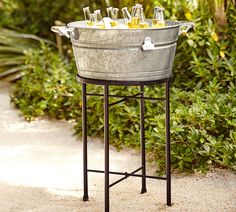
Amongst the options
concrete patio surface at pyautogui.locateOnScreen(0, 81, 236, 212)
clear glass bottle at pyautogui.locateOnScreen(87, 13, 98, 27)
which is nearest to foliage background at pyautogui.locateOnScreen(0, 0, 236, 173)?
concrete patio surface at pyautogui.locateOnScreen(0, 81, 236, 212)

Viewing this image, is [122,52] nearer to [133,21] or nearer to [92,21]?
[133,21]

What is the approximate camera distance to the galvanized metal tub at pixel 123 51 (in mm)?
3506

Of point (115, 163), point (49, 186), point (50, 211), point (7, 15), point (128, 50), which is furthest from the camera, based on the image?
point (7, 15)

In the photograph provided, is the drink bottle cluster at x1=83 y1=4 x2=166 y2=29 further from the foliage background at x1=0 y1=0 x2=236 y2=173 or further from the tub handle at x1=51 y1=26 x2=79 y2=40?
the foliage background at x1=0 y1=0 x2=236 y2=173

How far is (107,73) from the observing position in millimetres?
3584

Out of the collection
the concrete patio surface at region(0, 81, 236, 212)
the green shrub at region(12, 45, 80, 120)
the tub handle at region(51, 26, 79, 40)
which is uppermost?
the tub handle at region(51, 26, 79, 40)

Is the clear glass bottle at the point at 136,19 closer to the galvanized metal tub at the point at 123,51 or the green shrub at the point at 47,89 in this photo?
the galvanized metal tub at the point at 123,51

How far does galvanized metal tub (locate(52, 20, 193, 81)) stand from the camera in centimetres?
351

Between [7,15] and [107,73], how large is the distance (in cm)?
468

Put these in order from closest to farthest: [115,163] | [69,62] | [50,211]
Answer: [50,211] → [115,163] → [69,62]

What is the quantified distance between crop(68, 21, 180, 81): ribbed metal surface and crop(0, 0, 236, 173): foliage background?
36.1 inches

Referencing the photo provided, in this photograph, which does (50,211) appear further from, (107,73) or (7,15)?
(7,15)

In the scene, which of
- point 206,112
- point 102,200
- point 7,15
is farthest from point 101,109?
point 7,15

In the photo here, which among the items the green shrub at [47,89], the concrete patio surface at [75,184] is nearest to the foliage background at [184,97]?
the green shrub at [47,89]
